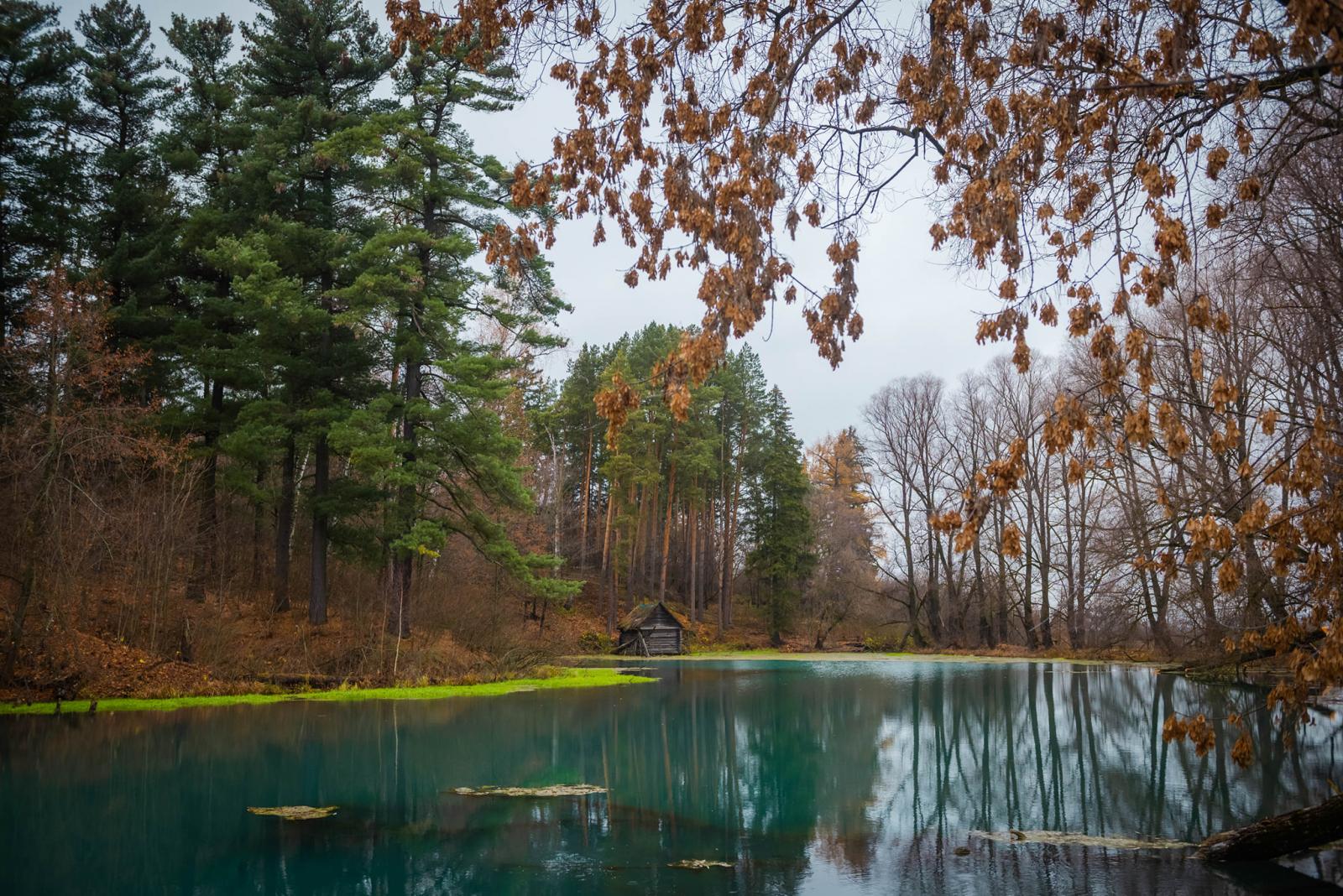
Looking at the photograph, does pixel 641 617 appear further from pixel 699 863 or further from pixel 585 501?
pixel 699 863

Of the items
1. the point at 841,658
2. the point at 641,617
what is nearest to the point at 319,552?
the point at 641,617

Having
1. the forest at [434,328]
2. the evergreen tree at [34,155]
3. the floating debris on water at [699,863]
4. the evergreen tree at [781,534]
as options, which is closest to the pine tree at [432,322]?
the forest at [434,328]

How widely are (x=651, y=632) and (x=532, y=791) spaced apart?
29.5 meters

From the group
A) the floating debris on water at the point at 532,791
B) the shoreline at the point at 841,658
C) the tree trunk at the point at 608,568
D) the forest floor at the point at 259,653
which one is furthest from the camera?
the tree trunk at the point at 608,568

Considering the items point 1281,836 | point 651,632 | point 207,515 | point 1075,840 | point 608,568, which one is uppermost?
point 207,515

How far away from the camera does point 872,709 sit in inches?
781

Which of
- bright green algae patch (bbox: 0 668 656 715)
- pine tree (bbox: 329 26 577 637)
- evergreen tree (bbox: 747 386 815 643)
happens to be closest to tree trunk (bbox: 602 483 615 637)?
evergreen tree (bbox: 747 386 815 643)

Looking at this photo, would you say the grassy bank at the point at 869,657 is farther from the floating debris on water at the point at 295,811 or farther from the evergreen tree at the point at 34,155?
the floating debris on water at the point at 295,811

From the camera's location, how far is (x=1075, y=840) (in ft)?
29.5

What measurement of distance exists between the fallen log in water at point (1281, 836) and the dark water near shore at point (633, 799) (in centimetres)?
20

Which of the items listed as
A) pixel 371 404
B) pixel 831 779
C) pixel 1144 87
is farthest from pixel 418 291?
pixel 1144 87

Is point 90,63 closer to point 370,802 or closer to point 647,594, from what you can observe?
point 370,802

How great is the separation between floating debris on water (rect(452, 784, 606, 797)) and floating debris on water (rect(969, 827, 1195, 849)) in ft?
15.1

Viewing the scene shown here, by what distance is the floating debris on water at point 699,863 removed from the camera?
8.09 meters
